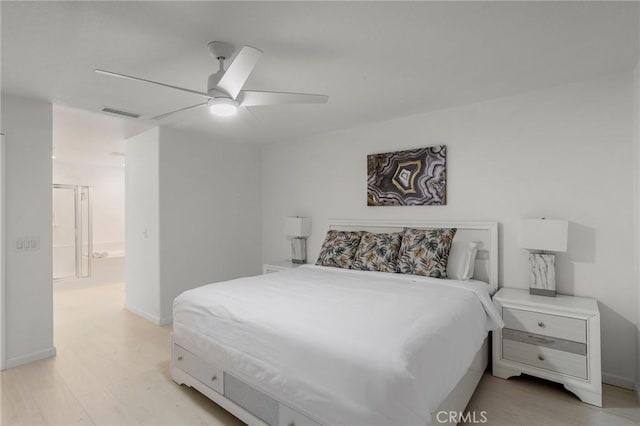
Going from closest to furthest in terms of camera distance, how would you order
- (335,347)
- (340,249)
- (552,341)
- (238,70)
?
(335,347), (238,70), (552,341), (340,249)

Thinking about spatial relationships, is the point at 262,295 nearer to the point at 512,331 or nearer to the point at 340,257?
the point at 340,257

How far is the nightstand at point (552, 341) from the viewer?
2.25 metres

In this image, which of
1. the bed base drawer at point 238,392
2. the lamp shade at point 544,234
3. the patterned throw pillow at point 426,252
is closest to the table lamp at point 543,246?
the lamp shade at point 544,234

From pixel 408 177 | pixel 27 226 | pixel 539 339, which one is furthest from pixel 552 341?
pixel 27 226

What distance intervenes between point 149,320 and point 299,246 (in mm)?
2042

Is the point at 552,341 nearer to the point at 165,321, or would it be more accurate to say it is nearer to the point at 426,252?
the point at 426,252

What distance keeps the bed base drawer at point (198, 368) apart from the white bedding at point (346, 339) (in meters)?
0.07

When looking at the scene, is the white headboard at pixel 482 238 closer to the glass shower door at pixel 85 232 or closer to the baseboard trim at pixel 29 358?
the baseboard trim at pixel 29 358

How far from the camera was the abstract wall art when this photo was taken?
3.34 meters

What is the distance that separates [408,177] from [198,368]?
263 centimetres

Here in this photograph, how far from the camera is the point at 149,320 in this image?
13.2 feet

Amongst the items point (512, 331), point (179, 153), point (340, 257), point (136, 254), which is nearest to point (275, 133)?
point (179, 153)
